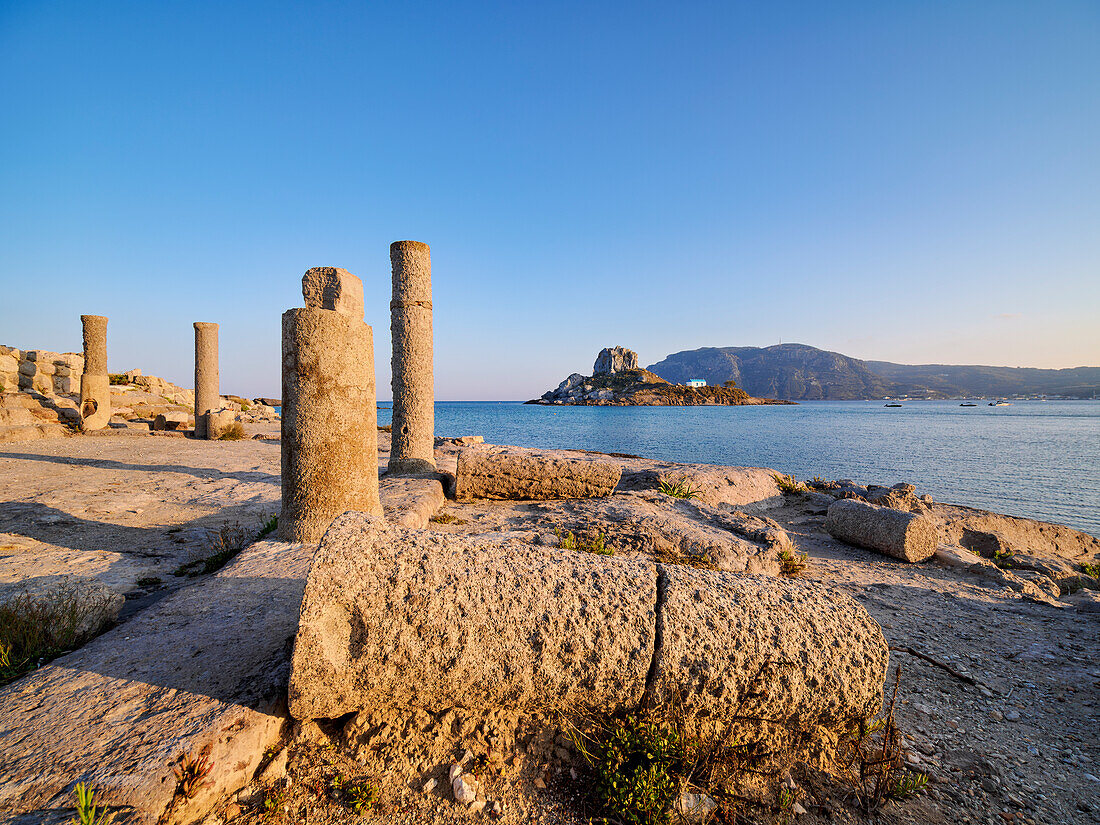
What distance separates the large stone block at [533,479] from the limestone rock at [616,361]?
110 meters

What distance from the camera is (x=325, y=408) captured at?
497cm

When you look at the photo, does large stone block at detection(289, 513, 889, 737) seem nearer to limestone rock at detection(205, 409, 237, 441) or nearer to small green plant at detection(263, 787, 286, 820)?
small green plant at detection(263, 787, 286, 820)

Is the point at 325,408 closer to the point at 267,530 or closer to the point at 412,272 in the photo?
the point at 267,530

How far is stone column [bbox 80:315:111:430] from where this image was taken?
55.8ft

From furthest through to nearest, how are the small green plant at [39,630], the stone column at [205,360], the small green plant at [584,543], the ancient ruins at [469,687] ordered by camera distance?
the stone column at [205,360] < the small green plant at [584,543] < the small green plant at [39,630] < the ancient ruins at [469,687]

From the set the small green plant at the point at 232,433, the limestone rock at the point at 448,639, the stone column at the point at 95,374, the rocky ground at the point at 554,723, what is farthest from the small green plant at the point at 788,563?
the stone column at the point at 95,374

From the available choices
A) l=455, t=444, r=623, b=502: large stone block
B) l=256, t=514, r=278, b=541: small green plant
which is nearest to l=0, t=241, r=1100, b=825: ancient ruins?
l=256, t=514, r=278, b=541: small green plant

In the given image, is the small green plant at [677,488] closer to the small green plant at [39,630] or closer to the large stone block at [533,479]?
the large stone block at [533,479]

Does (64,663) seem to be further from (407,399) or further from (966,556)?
(966,556)

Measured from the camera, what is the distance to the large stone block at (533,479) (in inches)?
303

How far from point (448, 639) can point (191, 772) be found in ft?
4.05

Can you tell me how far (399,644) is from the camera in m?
2.54

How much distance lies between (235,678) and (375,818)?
1.26 meters

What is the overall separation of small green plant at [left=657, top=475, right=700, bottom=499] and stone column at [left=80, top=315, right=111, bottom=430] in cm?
2005
